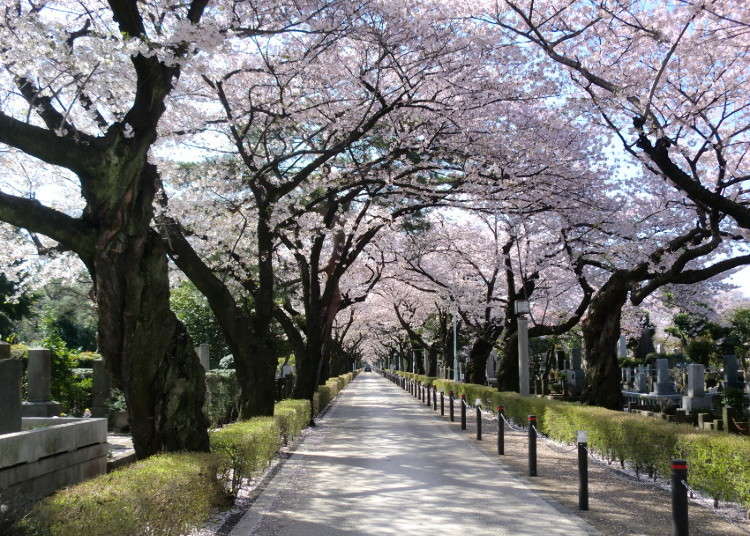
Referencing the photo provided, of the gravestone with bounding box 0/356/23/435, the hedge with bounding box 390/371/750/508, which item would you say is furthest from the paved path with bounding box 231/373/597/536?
the gravestone with bounding box 0/356/23/435

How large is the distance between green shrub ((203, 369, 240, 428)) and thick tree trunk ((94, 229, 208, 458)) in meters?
10.3

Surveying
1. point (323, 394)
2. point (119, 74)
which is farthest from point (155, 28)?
point (323, 394)

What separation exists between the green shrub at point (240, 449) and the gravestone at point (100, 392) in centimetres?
741

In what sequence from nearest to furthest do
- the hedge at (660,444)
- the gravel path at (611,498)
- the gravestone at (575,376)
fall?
1. the gravel path at (611,498)
2. the hedge at (660,444)
3. the gravestone at (575,376)

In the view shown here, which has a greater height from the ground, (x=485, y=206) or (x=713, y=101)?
(x=713, y=101)

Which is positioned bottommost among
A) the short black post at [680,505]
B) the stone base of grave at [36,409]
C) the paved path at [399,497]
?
the paved path at [399,497]

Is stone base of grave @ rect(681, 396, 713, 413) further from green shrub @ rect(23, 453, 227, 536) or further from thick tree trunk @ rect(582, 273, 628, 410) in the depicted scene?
green shrub @ rect(23, 453, 227, 536)

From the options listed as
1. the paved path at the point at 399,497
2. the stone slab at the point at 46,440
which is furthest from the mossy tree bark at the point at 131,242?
the paved path at the point at 399,497

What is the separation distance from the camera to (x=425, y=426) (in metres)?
20.4

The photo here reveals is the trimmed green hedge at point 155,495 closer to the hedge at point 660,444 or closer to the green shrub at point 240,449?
the green shrub at point 240,449

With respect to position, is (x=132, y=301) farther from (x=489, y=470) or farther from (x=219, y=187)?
(x=219, y=187)

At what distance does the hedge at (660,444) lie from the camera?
812cm

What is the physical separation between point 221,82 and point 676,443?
9319 millimetres

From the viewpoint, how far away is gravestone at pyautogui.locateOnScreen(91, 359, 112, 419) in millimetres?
17609
